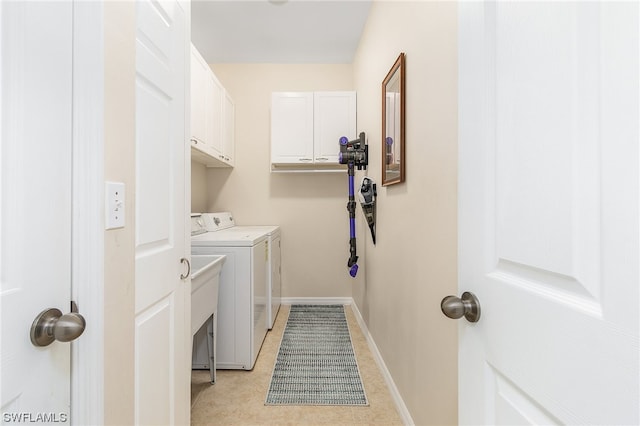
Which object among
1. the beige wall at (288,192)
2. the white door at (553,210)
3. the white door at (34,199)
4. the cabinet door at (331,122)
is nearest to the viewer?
the white door at (553,210)

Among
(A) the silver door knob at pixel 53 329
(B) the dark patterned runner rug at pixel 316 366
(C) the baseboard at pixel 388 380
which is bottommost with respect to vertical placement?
(B) the dark patterned runner rug at pixel 316 366

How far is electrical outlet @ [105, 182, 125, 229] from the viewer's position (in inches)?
28.2

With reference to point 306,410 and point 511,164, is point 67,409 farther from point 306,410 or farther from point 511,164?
point 306,410

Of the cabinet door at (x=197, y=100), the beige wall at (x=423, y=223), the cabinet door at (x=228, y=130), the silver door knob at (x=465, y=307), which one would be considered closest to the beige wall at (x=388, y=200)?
the beige wall at (x=423, y=223)

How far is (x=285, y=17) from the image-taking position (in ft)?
8.56

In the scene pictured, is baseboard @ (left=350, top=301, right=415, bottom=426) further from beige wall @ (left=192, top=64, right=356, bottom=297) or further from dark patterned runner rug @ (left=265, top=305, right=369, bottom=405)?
beige wall @ (left=192, top=64, right=356, bottom=297)

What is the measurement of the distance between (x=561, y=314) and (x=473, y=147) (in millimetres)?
345

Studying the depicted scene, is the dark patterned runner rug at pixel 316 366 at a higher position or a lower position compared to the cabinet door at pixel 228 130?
lower

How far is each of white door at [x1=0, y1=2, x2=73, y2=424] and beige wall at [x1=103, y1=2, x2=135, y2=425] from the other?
3.1 inches

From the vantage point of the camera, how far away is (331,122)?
320 centimetres

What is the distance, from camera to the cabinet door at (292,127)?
10.5 feet

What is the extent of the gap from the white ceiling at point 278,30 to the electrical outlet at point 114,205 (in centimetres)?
230

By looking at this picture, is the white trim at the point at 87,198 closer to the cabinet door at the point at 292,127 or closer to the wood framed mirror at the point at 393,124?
the wood framed mirror at the point at 393,124

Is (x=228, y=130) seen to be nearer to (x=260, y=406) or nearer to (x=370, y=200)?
(x=370, y=200)
